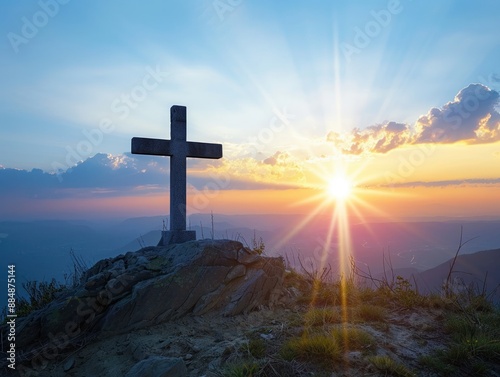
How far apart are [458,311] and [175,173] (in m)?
7.30

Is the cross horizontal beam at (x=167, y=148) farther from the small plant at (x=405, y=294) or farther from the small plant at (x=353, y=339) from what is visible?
the small plant at (x=353, y=339)

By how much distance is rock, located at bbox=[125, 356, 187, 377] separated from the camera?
399 centimetres

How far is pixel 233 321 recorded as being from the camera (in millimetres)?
6191

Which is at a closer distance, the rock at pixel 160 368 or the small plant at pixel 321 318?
the rock at pixel 160 368

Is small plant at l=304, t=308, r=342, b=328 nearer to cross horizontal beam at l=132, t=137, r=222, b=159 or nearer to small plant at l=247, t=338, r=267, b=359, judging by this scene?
small plant at l=247, t=338, r=267, b=359

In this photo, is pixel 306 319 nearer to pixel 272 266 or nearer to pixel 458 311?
pixel 272 266

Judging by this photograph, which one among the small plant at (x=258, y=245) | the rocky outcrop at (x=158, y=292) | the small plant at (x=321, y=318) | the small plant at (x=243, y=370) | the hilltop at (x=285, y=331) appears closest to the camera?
the small plant at (x=243, y=370)

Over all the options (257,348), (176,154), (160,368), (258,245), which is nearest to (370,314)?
(257,348)

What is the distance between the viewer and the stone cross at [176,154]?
913 cm

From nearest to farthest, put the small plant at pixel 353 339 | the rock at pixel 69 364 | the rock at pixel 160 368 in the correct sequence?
the rock at pixel 160 368
the small plant at pixel 353 339
the rock at pixel 69 364

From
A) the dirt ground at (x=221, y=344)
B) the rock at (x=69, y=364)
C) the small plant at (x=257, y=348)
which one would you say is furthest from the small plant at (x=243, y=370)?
the rock at (x=69, y=364)

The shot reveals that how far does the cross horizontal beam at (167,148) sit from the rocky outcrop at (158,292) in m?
2.86

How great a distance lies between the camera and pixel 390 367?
3914 mm

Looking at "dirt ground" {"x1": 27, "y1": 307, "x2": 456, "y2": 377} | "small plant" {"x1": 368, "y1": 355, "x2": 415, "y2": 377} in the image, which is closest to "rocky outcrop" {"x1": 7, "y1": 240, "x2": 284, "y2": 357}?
"dirt ground" {"x1": 27, "y1": 307, "x2": 456, "y2": 377}
